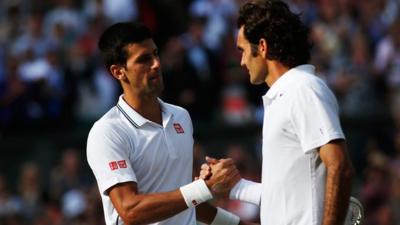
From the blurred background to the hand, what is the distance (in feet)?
24.9

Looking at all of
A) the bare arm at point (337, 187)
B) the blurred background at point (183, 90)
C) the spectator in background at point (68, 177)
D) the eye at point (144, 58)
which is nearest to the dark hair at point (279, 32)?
the bare arm at point (337, 187)

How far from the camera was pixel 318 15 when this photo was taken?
682 inches

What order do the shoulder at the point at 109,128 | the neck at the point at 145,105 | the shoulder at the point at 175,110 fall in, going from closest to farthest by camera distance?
the shoulder at the point at 109,128
the neck at the point at 145,105
the shoulder at the point at 175,110

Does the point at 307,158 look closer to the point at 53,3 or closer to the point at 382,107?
the point at 382,107

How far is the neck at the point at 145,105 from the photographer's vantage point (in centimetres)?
752

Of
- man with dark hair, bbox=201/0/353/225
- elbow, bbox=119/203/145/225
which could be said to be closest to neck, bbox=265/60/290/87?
man with dark hair, bbox=201/0/353/225

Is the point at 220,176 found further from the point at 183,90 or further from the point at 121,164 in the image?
the point at 183,90

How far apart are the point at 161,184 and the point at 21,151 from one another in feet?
31.5

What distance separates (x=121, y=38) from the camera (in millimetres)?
7445

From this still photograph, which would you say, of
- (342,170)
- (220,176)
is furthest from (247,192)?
(342,170)

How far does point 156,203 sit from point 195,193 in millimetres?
244

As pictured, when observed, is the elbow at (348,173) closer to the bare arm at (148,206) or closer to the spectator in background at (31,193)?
the bare arm at (148,206)

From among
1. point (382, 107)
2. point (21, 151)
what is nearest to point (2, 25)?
point (21, 151)

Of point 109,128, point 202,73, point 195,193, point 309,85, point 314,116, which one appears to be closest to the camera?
point 314,116
